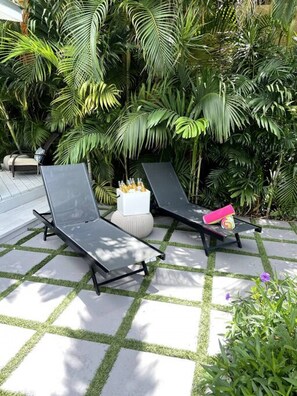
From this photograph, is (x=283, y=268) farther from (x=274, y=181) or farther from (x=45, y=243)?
(x=45, y=243)

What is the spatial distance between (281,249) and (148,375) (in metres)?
2.76

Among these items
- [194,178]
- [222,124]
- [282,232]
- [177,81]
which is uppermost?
[177,81]

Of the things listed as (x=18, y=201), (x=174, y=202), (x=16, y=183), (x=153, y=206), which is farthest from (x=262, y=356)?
(x=16, y=183)

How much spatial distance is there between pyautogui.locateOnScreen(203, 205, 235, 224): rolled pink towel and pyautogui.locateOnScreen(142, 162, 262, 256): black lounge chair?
0.07 m

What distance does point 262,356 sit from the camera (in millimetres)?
1650

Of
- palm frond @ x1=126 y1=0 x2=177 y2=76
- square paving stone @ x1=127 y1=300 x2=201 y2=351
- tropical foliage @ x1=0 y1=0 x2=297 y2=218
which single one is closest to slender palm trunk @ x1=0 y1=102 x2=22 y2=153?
tropical foliage @ x1=0 y1=0 x2=297 y2=218

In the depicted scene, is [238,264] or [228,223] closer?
[238,264]

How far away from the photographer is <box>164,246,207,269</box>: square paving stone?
12.1 feet

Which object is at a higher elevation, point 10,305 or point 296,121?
point 296,121

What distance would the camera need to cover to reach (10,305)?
2.79m

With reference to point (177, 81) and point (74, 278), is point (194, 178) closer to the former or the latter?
point (177, 81)

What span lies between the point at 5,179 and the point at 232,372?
18.7 feet

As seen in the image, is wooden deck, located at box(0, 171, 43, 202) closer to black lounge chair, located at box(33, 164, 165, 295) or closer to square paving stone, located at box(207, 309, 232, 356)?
black lounge chair, located at box(33, 164, 165, 295)

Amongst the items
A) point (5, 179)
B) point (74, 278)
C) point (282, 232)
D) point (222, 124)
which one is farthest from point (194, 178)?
point (5, 179)
